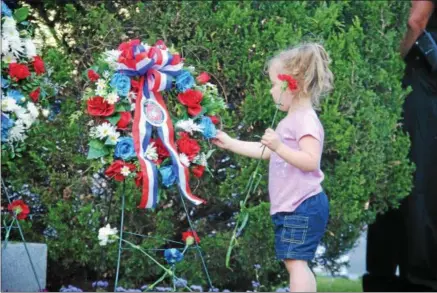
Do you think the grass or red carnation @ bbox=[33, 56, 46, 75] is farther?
the grass

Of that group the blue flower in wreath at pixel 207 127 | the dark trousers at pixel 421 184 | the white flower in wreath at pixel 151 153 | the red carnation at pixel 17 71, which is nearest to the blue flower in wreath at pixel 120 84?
the white flower in wreath at pixel 151 153

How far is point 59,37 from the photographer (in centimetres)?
560

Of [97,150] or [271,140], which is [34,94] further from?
[271,140]

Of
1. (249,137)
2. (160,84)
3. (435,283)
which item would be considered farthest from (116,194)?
(435,283)

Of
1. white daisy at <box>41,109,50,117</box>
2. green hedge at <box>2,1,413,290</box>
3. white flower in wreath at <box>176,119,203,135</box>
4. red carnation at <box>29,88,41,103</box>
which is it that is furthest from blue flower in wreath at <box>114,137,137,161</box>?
white daisy at <box>41,109,50,117</box>

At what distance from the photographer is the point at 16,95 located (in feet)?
14.5

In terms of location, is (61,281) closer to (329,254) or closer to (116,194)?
(116,194)

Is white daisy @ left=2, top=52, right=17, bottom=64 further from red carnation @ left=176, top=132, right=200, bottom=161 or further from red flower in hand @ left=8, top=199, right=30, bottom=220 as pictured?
red carnation @ left=176, top=132, right=200, bottom=161

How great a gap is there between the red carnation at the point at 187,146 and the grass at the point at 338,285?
9.94ft

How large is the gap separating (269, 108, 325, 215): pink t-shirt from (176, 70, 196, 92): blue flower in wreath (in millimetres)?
490

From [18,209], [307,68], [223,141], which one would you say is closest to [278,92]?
[307,68]

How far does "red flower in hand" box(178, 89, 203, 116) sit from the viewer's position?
4328 millimetres

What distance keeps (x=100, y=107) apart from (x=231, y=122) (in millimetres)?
1187

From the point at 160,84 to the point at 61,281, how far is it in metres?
2.06
